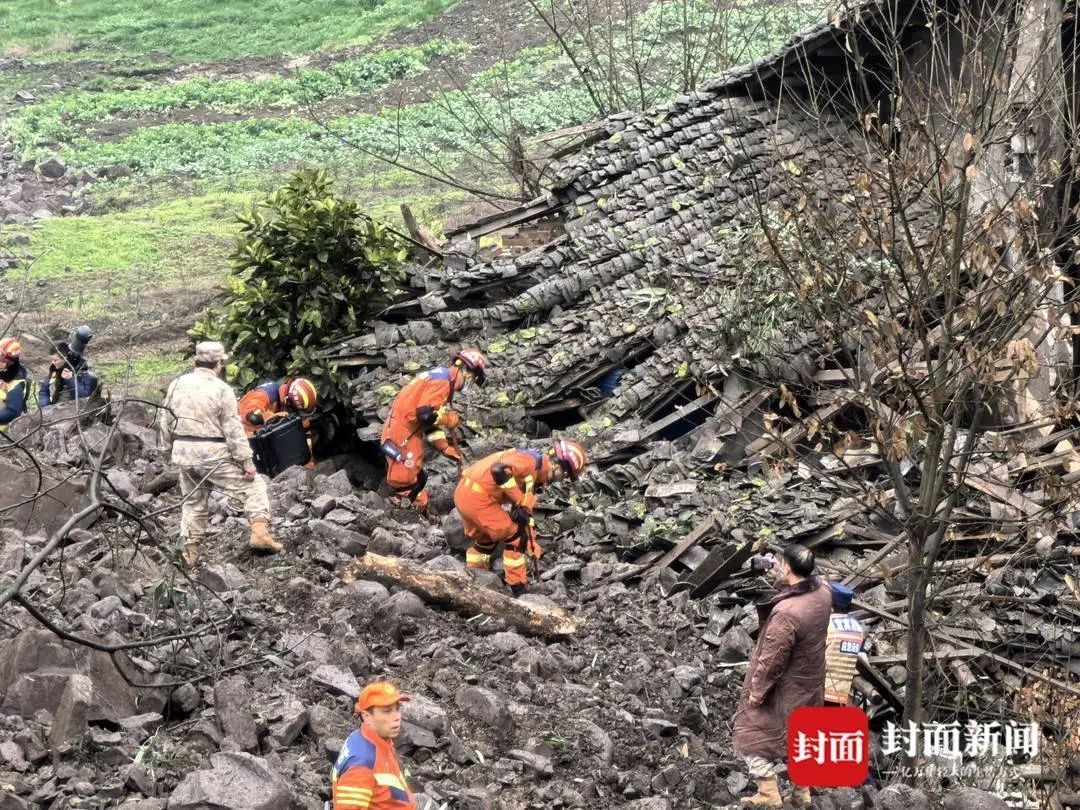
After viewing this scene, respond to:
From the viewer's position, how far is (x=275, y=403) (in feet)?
39.8

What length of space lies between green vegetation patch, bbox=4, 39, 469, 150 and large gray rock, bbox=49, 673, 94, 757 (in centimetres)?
2710

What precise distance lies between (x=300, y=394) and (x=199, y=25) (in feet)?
104

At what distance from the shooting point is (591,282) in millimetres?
12992

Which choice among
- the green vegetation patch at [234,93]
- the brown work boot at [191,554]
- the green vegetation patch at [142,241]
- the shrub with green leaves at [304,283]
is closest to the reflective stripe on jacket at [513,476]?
the brown work boot at [191,554]

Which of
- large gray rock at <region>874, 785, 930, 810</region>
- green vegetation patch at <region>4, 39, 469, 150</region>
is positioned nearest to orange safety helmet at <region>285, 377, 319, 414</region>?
large gray rock at <region>874, 785, 930, 810</region>

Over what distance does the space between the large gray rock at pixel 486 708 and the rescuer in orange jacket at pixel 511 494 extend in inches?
89.1

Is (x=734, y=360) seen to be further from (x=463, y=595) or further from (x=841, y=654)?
(x=841, y=654)

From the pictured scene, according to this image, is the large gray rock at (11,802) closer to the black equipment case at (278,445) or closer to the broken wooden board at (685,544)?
the broken wooden board at (685,544)

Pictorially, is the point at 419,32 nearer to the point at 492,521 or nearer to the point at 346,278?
the point at 346,278

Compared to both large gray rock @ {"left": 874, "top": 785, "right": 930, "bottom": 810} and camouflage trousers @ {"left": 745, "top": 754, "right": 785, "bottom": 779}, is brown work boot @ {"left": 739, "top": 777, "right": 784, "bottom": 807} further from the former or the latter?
large gray rock @ {"left": 874, "top": 785, "right": 930, "bottom": 810}

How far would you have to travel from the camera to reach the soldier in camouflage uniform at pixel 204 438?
9062 mm

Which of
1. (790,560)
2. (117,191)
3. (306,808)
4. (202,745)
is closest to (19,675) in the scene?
(202,745)

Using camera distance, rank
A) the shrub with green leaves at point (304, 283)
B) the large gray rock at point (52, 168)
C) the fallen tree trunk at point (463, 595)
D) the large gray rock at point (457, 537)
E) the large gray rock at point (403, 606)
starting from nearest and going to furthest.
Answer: the large gray rock at point (403, 606) → the fallen tree trunk at point (463, 595) → the large gray rock at point (457, 537) → the shrub with green leaves at point (304, 283) → the large gray rock at point (52, 168)

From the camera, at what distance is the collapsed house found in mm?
8500
